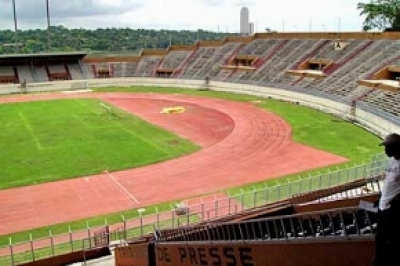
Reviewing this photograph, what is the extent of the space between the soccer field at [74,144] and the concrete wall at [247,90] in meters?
14.2

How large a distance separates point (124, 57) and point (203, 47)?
1275 cm

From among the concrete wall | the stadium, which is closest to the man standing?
the stadium

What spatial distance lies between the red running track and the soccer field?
145 cm

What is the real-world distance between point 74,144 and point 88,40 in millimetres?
114527

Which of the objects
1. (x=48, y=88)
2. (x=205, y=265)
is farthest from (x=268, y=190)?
(x=48, y=88)

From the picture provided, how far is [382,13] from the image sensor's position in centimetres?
7294

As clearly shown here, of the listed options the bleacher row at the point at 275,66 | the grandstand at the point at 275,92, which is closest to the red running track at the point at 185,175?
the grandstand at the point at 275,92

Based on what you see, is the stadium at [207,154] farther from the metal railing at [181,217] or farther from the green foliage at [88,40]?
Answer: the green foliage at [88,40]

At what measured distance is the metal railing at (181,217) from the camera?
16.7 meters

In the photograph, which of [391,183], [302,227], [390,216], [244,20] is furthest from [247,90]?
[244,20]

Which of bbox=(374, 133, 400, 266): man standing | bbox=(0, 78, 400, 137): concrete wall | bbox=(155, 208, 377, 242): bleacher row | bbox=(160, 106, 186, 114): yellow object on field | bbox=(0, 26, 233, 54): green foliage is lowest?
bbox=(160, 106, 186, 114): yellow object on field

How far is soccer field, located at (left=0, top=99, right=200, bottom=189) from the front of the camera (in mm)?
27359

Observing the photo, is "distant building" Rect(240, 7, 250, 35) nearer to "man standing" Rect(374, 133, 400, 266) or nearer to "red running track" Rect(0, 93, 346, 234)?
"red running track" Rect(0, 93, 346, 234)

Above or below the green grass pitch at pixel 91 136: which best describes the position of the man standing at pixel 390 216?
above
